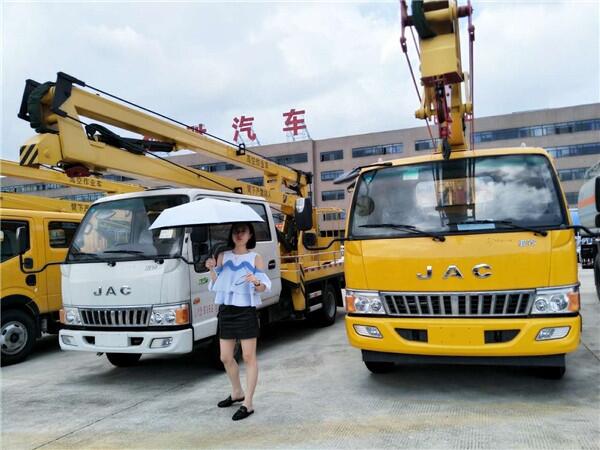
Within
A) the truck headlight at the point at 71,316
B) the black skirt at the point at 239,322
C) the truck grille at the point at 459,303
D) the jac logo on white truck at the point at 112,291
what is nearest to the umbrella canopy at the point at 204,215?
the black skirt at the point at 239,322

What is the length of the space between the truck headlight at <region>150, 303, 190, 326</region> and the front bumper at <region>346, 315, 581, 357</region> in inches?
77.3

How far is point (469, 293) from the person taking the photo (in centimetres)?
419

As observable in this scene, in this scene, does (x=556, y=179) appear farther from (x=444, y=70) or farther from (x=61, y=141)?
(x=61, y=141)

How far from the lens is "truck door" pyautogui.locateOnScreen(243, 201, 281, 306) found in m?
6.79

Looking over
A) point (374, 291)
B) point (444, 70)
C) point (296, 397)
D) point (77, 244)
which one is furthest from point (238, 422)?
point (444, 70)

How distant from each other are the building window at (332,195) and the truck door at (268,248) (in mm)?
51233

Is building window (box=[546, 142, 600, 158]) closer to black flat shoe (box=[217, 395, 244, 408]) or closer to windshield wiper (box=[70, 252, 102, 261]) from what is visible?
windshield wiper (box=[70, 252, 102, 261])

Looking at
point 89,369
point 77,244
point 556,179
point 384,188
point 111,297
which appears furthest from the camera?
point 89,369

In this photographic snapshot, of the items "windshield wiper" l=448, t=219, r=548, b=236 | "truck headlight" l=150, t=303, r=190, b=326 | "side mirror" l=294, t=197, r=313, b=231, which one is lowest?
"truck headlight" l=150, t=303, r=190, b=326

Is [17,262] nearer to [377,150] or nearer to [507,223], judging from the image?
[507,223]

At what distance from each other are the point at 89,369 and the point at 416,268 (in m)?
→ 4.72

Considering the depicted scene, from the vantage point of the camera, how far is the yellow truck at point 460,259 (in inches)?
160

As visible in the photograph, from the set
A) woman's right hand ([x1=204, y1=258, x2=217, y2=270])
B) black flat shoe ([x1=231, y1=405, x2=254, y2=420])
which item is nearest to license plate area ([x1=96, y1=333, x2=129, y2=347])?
woman's right hand ([x1=204, y1=258, x2=217, y2=270])

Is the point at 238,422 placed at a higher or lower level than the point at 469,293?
lower
